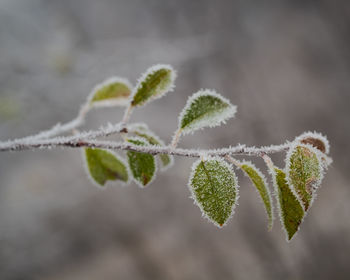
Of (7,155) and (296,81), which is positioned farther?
(296,81)

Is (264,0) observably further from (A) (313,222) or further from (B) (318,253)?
(B) (318,253)

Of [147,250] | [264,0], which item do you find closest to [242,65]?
[264,0]

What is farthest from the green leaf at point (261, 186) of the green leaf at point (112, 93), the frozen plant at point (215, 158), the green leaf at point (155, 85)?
the green leaf at point (112, 93)

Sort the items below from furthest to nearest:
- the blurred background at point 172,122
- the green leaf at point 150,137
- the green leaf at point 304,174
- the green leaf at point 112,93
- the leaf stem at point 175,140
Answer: the blurred background at point 172,122 → the green leaf at point 112,93 → the green leaf at point 150,137 → the leaf stem at point 175,140 → the green leaf at point 304,174

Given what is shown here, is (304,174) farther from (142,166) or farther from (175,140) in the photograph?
(142,166)

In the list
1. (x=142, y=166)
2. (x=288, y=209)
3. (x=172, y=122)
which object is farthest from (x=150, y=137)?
(x=172, y=122)

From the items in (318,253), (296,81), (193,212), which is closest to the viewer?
(318,253)

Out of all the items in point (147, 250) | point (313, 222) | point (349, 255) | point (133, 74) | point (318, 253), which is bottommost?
point (349, 255)

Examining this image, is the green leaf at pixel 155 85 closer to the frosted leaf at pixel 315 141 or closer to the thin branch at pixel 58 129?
the thin branch at pixel 58 129
